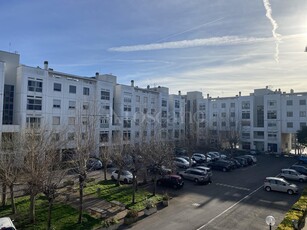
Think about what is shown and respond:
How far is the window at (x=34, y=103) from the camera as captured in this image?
Result: 4050 cm

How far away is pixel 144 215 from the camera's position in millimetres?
22000

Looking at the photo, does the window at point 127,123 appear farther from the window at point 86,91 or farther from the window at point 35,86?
the window at point 35,86

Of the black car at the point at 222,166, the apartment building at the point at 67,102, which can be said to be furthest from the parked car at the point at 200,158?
the apartment building at the point at 67,102

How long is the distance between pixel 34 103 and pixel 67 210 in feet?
80.1

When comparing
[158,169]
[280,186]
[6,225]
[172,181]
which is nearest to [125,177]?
[172,181]

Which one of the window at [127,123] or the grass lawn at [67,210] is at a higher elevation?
the window at [127,123]

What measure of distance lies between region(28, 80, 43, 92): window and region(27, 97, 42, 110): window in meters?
1.40

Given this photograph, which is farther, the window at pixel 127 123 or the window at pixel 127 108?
the window at pixel 127 108

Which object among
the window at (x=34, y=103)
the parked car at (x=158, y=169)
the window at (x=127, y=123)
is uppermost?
the window at (x=34, y=103)

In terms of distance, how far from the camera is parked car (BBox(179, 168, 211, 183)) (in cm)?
3238

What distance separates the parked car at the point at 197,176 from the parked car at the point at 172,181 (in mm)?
3057

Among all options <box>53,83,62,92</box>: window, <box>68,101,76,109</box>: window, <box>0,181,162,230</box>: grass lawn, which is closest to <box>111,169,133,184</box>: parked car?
<box>0,181,162,230</box>: grass lawn

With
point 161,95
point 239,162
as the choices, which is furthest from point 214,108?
point 239,162

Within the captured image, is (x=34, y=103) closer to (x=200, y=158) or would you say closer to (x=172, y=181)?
(x=172, y=181)
